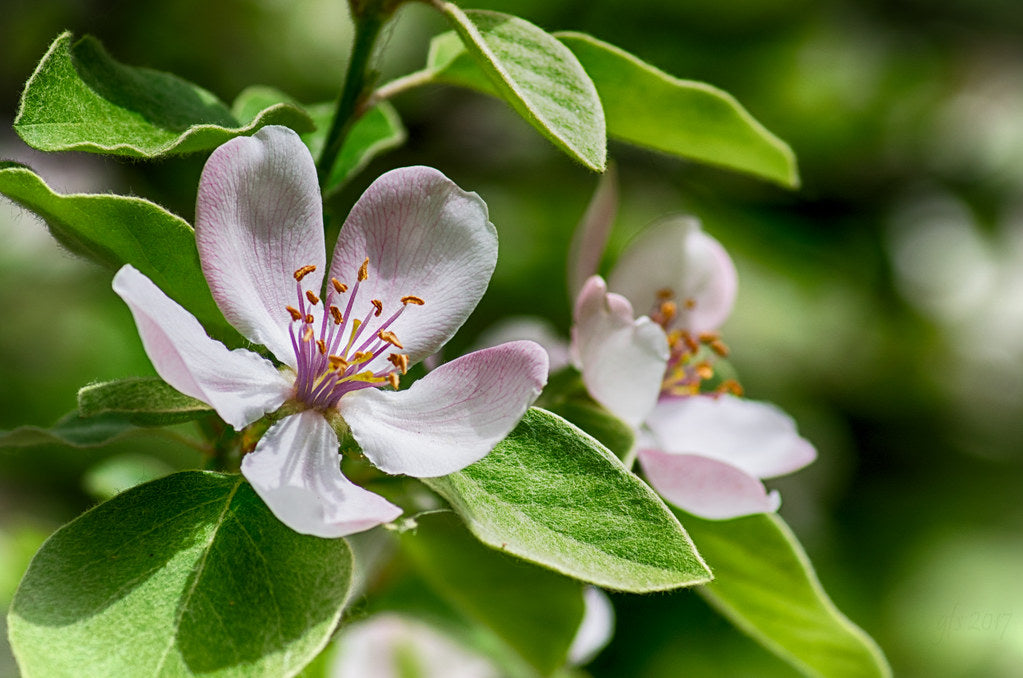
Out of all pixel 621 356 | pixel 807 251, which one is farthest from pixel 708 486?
pixel 807 251

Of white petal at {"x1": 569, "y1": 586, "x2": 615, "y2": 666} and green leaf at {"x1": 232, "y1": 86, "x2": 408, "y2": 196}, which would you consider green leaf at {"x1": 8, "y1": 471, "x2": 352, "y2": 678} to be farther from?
white petal at {"x1": 569, "y1": 586, "x2": 615, "y2": 666}

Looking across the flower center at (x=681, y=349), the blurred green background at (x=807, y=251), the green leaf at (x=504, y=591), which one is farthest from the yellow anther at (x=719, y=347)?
the blurred green background at (x=807, y=251)

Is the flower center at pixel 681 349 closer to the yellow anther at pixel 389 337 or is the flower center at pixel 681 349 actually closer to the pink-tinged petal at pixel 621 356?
the pink-tinged petal at pixel 621 356

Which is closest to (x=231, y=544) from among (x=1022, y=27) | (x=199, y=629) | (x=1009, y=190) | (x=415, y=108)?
(x=199, y=629)

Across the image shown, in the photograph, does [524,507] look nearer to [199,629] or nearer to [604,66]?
[199,629]

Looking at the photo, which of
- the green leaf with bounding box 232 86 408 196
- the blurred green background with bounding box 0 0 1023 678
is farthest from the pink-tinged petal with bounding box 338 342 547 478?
the blurred green background with bounding box 0 0 1023 678

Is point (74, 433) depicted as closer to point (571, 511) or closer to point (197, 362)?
point (197, 362)
